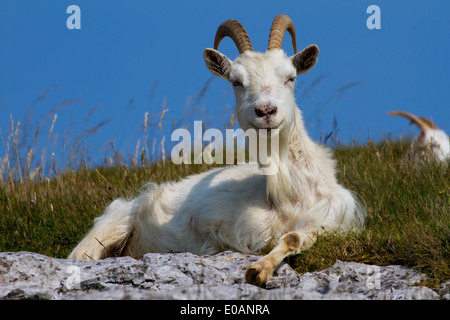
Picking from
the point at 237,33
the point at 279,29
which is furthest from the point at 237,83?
the point at 279,29

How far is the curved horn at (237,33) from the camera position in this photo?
231 inches

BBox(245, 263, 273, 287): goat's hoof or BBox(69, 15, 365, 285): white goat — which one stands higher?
BBox(69, 15, 365, 285): white goat

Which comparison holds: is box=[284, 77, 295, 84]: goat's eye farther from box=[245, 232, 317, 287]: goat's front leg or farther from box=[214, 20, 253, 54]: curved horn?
box=[245, 232, 317, 287]: goat's front leg

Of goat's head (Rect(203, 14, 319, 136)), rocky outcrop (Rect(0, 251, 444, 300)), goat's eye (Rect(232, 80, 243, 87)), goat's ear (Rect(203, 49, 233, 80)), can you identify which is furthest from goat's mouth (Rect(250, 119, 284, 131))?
rocky outcrop (Rect(0, 251, 444, 300))

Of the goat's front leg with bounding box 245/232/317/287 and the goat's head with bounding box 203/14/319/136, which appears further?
the goat's head with bounding box 203/14/319/136

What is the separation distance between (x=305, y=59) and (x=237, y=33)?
2.31 ft

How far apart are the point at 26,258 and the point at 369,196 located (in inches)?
151

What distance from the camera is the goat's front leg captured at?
178 inches

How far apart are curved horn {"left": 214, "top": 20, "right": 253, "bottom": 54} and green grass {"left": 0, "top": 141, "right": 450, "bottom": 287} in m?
1.96

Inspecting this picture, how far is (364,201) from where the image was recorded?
617 centimetres

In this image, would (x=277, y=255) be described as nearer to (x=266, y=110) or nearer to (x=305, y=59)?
(x=266, y=110)

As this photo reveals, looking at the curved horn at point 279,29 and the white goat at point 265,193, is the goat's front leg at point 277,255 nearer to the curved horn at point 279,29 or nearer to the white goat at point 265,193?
the white goat at point 265,193

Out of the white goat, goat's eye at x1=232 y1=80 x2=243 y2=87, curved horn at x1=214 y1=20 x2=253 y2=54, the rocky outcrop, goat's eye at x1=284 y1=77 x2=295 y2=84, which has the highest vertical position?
curved horn at x1=214 y1=20 x2=253 y2=54

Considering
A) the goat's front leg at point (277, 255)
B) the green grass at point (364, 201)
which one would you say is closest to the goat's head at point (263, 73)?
the goat's front leg at point (277, 255)
